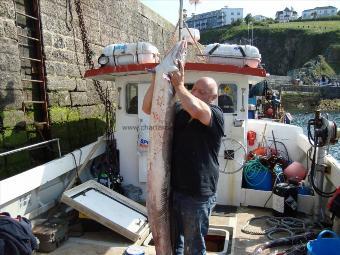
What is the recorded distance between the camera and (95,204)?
5.04 meters

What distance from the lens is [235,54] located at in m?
5.91

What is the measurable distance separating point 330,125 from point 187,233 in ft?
10.5

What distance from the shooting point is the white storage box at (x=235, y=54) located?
5891mm

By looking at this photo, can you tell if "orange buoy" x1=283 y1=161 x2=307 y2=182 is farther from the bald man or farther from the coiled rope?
the bald man

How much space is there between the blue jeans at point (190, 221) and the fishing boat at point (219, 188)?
54.8 inches

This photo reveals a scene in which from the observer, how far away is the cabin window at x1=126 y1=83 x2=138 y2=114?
6301mm

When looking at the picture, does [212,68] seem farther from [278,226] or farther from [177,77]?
[177,77]

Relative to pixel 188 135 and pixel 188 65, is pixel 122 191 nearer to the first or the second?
pixel 188 65

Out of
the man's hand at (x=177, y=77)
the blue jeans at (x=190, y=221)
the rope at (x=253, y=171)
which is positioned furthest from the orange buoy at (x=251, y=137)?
the man's hand at (x=177, y=77)

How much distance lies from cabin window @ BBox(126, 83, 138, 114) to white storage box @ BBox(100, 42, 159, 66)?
48 centimetres

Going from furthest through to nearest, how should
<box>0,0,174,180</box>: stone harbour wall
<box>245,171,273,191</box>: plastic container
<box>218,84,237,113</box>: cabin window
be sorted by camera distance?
<box>245,171,273,191</box>: plastic container
<box>218,84,237,113</box>: cabin window
<box>0,0,174,180</box>: stone harbour wall

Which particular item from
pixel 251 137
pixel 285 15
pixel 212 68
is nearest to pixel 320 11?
pixel 285 15

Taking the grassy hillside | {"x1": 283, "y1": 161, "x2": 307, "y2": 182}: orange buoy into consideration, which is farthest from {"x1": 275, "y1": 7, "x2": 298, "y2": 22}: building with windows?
{"x1": 283, "y1": 161, "x2": 307, "y2": 182}: orange buoy

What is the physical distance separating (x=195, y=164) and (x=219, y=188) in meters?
3.26
